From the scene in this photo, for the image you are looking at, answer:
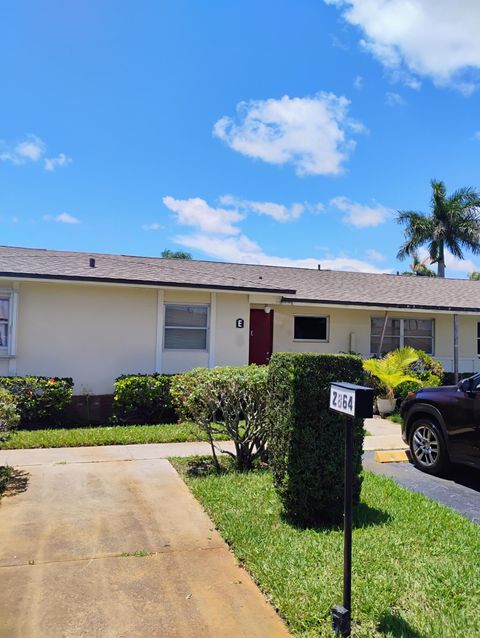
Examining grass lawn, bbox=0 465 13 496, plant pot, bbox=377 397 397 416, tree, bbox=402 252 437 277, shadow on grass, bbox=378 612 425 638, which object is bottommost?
grass lawn, bbox=0 465 13 496

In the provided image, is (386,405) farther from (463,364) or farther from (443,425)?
(443,425)

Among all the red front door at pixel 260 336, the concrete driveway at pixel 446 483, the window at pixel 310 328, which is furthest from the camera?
the window at pixel 310 328

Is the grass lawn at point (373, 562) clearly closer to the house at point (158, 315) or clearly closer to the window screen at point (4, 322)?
the house at point (158, 315)

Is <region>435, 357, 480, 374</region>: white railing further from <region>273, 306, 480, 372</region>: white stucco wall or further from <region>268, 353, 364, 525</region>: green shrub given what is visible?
<region>268, 353, 364, 525</region>: green shrub

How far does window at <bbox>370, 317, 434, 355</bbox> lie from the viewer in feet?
50.1

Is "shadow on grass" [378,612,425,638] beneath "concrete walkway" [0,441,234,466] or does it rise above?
above

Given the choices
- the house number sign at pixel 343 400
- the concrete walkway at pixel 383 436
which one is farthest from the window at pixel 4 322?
the house number sign at pixel 343 400

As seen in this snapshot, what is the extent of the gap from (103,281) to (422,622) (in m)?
9.04

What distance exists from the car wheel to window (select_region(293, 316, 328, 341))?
750 cm

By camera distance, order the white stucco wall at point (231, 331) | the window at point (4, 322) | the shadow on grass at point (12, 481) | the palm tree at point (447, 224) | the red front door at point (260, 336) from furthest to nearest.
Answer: the palm tree at point (447, 224)
the red front door at point (260, 336)
the white stucco wall at point (231, 331)
the window at point (4, 322)
the shadow on grass at point (12, 481)

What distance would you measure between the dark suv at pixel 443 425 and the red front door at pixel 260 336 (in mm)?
6693

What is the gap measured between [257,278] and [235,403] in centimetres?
821

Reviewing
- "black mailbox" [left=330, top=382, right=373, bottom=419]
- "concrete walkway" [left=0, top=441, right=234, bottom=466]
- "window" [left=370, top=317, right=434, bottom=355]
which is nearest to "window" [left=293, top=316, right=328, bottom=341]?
"window" [left=370, top=317, right=434, bottom=355]

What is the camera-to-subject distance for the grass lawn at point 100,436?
8080 millimetres
